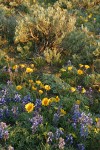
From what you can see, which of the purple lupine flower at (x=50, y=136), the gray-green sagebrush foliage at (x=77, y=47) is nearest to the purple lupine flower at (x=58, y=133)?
the purple lupine flower at (x=50, y=136)

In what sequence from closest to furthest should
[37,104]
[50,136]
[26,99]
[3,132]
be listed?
[3,132] < [50,136] < [37,104] < [26,99]

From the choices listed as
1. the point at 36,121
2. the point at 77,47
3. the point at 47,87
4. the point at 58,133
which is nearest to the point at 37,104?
the point at 47,87

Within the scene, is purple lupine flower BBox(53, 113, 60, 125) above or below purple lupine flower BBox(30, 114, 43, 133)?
below

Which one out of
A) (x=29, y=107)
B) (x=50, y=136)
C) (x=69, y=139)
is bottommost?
(x=69, y=139)

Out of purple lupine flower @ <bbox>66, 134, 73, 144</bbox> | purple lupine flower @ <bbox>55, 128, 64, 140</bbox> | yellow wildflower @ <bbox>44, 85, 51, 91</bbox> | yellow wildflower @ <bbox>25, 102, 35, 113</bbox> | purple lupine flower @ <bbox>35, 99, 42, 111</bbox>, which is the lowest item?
purple lupine flower @ <bbox>66, 134, 73, 144</bbox>

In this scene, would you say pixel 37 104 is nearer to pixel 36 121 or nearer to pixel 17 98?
pixel 17 98

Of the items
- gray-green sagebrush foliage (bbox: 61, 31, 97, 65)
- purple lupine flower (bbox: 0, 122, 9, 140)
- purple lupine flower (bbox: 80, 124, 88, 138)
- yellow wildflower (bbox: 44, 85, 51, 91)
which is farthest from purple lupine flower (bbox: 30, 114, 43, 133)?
gray-green sagebrush foliage (bbox: 61, 31, 97, 65)

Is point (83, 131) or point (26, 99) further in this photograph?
point (26, 99)

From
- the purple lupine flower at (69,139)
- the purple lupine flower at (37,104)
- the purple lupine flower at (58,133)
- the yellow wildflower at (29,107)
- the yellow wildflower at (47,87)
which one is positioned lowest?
the purple lupine flower at (69,139)

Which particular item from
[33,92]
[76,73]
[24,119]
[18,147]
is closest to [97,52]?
[76,73]

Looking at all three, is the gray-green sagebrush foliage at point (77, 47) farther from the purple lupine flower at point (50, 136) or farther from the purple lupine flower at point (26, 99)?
the purple lupine flower at point (50, 136)

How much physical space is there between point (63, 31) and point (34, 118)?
103 inches

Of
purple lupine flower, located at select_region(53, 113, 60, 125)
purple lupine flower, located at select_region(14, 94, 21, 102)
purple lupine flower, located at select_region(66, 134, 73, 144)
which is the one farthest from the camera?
purple lupine flower, located at select_region(14, 94, 21, 102)

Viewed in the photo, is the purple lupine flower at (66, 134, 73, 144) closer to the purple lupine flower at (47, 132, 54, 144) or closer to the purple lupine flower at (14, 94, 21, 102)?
the purple lupine flower at (47, 132, 54, 144)
